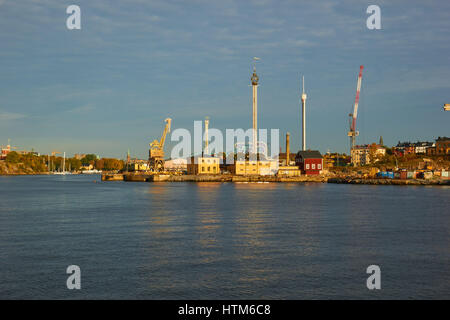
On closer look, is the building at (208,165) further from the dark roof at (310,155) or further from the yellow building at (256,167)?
the dark roof at (310,155)

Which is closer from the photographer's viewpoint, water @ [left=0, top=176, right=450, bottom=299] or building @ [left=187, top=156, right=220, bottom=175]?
water @ [left=0, top=176, right=450, bottom=299]

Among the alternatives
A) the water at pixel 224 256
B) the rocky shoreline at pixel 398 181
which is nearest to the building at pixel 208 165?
the rocky shoreline at pixel 398 181

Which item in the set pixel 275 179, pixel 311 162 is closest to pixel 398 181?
pixel 311 162

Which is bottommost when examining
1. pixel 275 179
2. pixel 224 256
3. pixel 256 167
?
pixel 224 256

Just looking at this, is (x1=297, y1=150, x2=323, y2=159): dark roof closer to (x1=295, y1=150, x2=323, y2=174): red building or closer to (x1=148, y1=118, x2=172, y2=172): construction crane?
(x1=295, y1=150, x2=323, y2=174): red building

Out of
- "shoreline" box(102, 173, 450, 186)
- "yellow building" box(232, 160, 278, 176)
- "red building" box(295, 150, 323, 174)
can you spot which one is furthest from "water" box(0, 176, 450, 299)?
"yellow building" box(232, 160, 278, 176)

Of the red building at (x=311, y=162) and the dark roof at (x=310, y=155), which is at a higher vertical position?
the dark roof at (x=310, y=155)

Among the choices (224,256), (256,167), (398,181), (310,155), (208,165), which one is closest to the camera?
(224,256)

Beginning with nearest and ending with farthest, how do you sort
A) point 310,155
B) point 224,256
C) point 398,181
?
point 224,256 < point 398,181 < point 310,155

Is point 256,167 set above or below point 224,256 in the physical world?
above

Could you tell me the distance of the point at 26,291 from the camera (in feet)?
57.3

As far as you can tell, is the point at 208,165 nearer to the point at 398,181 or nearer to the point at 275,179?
the point at 275,179

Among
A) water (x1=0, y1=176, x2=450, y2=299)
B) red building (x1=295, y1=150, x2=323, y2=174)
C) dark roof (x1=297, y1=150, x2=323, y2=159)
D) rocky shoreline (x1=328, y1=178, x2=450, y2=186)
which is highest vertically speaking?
dark roof (x1=297, y1=150, x2=323, y2=159)

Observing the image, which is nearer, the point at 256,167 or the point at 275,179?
the point at 275,179
